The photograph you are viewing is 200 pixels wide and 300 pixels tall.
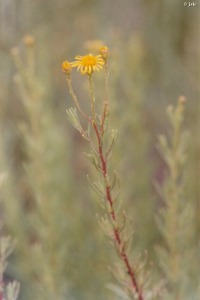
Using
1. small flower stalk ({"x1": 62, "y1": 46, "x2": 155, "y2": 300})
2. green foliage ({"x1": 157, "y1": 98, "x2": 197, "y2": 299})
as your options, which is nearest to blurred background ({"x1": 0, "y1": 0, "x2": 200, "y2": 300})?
green foliage ({"x1": 157, "y1": 98, "x2": 197, "y2": 299})

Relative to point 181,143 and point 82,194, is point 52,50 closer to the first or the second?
point 82,194

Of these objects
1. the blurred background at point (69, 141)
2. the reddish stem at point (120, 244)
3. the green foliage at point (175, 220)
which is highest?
the blurred background at point (69, 141)

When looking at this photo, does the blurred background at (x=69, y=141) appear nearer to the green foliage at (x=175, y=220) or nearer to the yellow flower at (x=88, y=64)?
the green foliage at (x=175, y=220)

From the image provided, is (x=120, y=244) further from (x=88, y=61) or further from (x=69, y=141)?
(x=69, y=141)

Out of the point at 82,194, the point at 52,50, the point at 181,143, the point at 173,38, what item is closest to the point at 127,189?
the point at 181,143

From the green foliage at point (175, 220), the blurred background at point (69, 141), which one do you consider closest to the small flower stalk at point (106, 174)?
the green foliage at point (175, 220)

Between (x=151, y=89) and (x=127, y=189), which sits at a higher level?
(x=151, y=89)
